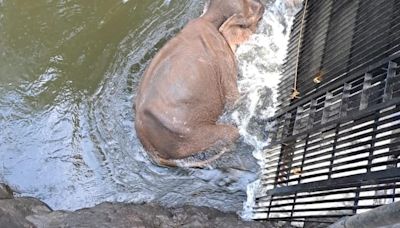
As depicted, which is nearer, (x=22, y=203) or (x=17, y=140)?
(x=22, y=203)

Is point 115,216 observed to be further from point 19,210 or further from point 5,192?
point 5,192

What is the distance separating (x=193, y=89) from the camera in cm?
505

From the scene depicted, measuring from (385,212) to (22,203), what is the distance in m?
3.16

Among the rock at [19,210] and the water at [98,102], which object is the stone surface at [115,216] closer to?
the rock at [19,210]

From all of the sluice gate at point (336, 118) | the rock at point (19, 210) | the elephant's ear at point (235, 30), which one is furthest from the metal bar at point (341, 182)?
the rock at point (19, 210)

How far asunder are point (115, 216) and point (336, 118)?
1.89 m

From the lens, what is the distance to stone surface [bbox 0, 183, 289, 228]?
4.29 m

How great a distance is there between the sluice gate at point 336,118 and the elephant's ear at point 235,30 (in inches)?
21.1

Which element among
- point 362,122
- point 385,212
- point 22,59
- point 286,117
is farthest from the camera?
point 22,59

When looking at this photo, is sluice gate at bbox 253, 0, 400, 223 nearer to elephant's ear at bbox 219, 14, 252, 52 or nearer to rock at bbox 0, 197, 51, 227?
elephant's ear at bbox 219, 14, 252, 52

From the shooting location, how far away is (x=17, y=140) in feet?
17.4

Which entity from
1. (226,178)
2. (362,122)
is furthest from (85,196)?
(362,122)

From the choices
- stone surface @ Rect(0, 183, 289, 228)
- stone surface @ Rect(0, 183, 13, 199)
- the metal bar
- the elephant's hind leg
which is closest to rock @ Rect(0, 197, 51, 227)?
stone surface @ Rect(0, 183, 289, 228)

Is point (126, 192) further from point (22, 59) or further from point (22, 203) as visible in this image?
point (22, 59)
